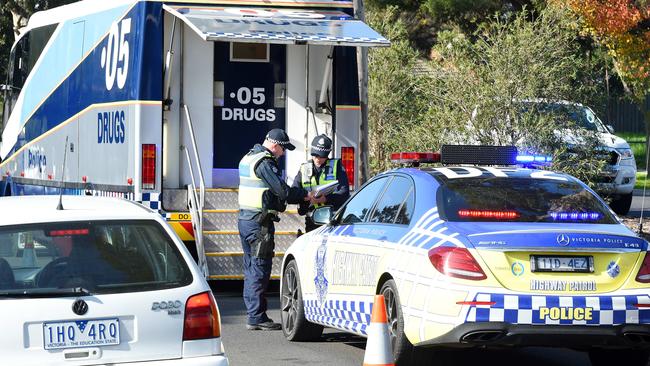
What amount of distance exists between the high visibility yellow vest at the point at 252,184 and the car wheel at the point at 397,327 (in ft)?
9.47

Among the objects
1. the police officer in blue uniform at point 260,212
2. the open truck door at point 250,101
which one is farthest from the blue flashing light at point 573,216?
the open truck door at point 250,101

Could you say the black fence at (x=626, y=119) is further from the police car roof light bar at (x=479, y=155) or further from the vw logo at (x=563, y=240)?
the vw logo at (x=563, y=240)

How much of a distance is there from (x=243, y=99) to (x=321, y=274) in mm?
4811

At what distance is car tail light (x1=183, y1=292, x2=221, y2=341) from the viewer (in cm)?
659

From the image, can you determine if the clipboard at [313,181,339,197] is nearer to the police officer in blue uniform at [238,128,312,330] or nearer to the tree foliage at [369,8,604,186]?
the police officer in blue uniform at [238,128,312,330]

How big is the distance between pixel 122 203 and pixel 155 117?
6156 mm

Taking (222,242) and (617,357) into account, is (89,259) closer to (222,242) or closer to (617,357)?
(617,357)

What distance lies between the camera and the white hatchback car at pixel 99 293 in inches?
248

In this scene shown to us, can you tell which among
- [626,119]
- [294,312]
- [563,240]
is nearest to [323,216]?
[294,312]

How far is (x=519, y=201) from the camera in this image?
867 centimetres

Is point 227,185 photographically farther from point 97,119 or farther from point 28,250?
point 28,250

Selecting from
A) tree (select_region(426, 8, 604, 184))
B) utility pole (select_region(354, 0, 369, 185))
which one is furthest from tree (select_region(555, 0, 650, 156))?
utility pole (select_region(354, 0, 369, 185))

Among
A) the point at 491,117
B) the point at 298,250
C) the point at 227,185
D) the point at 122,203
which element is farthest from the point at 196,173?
the point at 122,203

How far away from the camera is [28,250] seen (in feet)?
21.8
